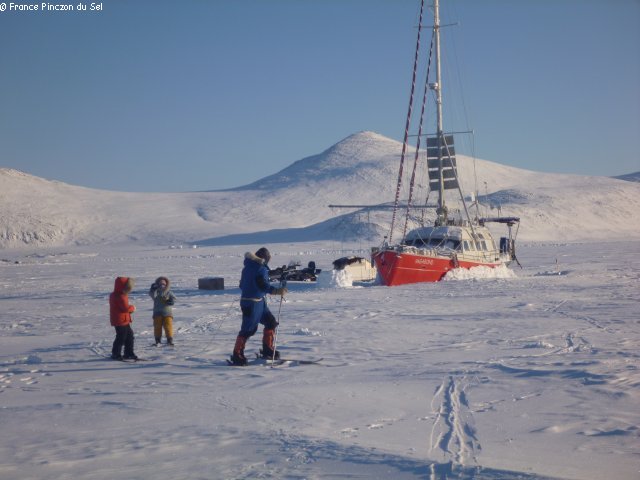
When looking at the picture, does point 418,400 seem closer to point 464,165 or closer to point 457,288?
point 457,288

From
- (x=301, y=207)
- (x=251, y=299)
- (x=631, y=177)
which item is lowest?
(x=251, y=299)

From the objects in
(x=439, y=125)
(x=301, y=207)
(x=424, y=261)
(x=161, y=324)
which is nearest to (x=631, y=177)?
(x=301, y=207)

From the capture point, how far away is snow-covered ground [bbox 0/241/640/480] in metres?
5.96

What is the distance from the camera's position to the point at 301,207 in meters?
152

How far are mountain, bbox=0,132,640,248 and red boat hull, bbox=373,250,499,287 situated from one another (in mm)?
60237

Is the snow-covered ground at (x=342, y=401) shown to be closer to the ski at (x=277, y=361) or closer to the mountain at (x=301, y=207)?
the ski at (x=277, y=361)

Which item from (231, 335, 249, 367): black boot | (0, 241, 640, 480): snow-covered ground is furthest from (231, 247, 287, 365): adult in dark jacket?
(0, 241, 640, 480): snow-covered ground

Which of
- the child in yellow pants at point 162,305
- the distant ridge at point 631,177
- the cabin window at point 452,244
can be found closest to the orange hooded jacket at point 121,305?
the child in yellow pants at point 162,305

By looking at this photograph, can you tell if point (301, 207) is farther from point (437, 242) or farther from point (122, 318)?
point (122, 318)

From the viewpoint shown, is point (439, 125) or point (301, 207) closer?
point (439, 125)

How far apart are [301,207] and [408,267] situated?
125766mm

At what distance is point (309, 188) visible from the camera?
6609 inches

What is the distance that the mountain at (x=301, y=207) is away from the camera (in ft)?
357

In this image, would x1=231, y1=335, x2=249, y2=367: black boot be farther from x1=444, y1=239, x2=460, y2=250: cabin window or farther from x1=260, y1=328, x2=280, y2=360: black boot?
x1=444, y1=239, x2=460, y2=250: cabin window
